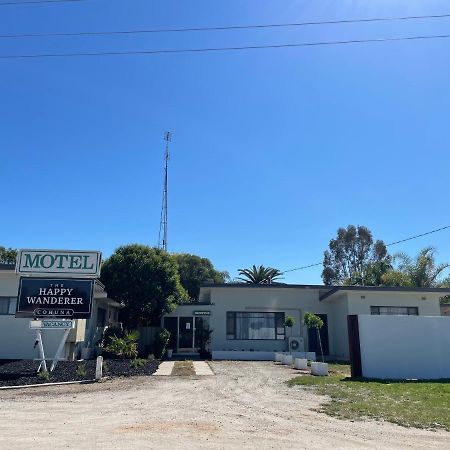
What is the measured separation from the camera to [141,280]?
25.6m

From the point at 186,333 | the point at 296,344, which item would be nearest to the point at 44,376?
the point at 186,333

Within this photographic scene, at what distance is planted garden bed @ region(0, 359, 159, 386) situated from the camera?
45.4 feet

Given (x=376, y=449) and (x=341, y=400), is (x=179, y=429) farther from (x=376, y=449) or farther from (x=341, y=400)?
(x=341, y=400)

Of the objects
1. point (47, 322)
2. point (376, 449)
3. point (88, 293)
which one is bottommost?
point (376, 449)

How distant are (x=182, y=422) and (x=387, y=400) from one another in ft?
17.0

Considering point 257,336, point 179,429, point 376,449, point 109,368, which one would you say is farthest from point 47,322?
point 257,336

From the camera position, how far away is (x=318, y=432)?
23.5ft

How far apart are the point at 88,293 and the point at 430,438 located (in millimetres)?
12708

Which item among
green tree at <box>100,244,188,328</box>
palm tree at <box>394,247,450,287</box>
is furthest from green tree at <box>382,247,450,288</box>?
green tree at <box>100,244,188,328</box>

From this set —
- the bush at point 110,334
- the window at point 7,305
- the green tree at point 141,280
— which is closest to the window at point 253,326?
the green tree at point 141,280

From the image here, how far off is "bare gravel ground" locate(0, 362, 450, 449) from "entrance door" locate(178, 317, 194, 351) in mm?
16124

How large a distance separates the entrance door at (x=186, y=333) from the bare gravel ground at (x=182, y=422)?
52.9 feet

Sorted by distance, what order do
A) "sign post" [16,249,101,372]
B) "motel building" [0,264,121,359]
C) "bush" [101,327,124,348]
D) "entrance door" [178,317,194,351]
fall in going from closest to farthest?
"sign post" [16,249,101,372] < "motel building" [0,264,121,359] < "bush" [101,327,124,348] < "entrance door" [178,317,194,351]

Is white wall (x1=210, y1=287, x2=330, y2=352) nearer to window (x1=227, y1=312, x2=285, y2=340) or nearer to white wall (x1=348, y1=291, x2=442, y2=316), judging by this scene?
window (x1=227, y1=312, x2=285, y2=340)
